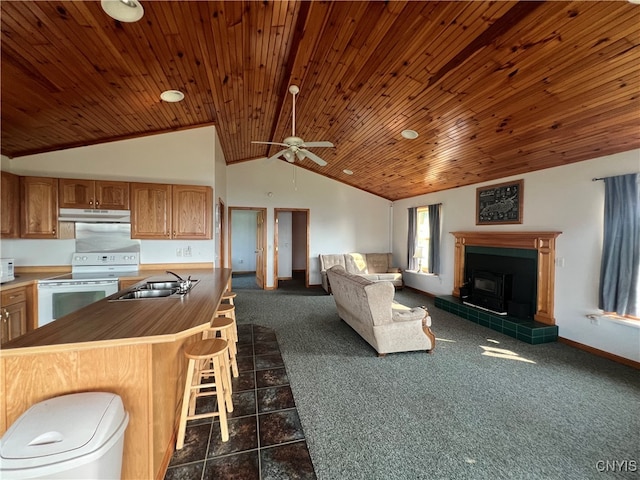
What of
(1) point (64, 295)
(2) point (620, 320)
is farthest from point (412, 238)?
(1) point (64, 295)

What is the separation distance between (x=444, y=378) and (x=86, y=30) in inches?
166

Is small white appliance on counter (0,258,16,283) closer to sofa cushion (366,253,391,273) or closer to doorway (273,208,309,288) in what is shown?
doorway (273,208,309,288)

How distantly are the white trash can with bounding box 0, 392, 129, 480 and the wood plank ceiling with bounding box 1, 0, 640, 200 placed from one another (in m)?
2.31

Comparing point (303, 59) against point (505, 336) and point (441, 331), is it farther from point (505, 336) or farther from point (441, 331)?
point (505, 336)

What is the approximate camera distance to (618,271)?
10.3 ft

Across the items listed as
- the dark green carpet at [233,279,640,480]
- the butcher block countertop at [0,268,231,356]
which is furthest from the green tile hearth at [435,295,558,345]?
the butcher block countertop at [0,268,231,356]

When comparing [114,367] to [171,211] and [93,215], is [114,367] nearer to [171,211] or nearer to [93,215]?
[171,211]

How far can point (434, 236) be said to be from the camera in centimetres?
616

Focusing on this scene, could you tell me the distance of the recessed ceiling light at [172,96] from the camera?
2940 mm

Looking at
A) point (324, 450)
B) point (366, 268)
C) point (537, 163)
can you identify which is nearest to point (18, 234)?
point (324, 450)

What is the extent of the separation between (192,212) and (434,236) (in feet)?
16.3

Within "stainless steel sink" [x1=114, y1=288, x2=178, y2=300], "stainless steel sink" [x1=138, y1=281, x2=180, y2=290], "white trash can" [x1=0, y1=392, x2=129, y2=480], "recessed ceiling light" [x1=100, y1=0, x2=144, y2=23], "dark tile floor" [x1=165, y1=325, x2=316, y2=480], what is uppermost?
"recessed ceiling light" [x1=100, y1=0, x2=144, y2=23]

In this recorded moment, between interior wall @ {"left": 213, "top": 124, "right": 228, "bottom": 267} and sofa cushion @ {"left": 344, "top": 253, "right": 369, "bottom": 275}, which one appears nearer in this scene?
interior wall @ {"left": 213, "top": 124, "right": 228, "bottom": 267}

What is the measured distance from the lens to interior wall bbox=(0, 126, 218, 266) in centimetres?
365
